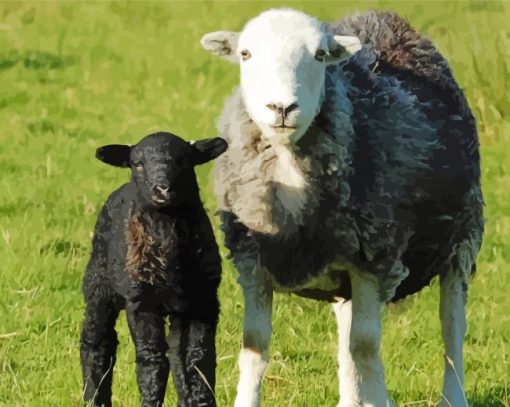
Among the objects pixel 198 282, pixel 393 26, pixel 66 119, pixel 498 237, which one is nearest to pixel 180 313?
pixel 198 282

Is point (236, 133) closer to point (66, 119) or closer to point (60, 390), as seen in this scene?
point (60, 390)

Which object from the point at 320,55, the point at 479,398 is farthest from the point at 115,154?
the point at 479,398

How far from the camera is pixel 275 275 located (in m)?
5.60

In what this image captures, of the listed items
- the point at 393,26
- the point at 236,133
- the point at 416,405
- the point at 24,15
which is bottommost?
the point at 416,405

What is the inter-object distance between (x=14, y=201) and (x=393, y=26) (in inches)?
151

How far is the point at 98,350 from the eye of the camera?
17.9 feet

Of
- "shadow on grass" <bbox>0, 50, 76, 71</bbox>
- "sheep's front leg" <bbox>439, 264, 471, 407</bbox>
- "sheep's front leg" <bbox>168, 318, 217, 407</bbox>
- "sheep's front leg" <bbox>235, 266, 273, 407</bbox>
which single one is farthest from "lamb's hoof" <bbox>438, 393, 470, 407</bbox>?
"shadow on grass" <bbox>0, 50, 76, 71</bbox>

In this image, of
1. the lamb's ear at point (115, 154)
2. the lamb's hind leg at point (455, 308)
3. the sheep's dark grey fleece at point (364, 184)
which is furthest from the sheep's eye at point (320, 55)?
the lamb's hind leg at point (455, 308)

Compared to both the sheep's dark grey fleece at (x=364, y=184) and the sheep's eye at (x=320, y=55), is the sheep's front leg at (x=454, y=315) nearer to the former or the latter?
the sheep's dark grey fleece at (x=364, y=184)

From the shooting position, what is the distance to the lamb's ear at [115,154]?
5168 millimetres

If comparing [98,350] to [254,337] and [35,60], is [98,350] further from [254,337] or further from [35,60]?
[35,60]

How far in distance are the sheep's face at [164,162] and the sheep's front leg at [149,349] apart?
0.39m

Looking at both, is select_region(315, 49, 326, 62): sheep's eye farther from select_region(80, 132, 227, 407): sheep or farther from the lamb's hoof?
the lamb's hoof

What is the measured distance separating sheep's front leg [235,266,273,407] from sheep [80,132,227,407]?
48cm
